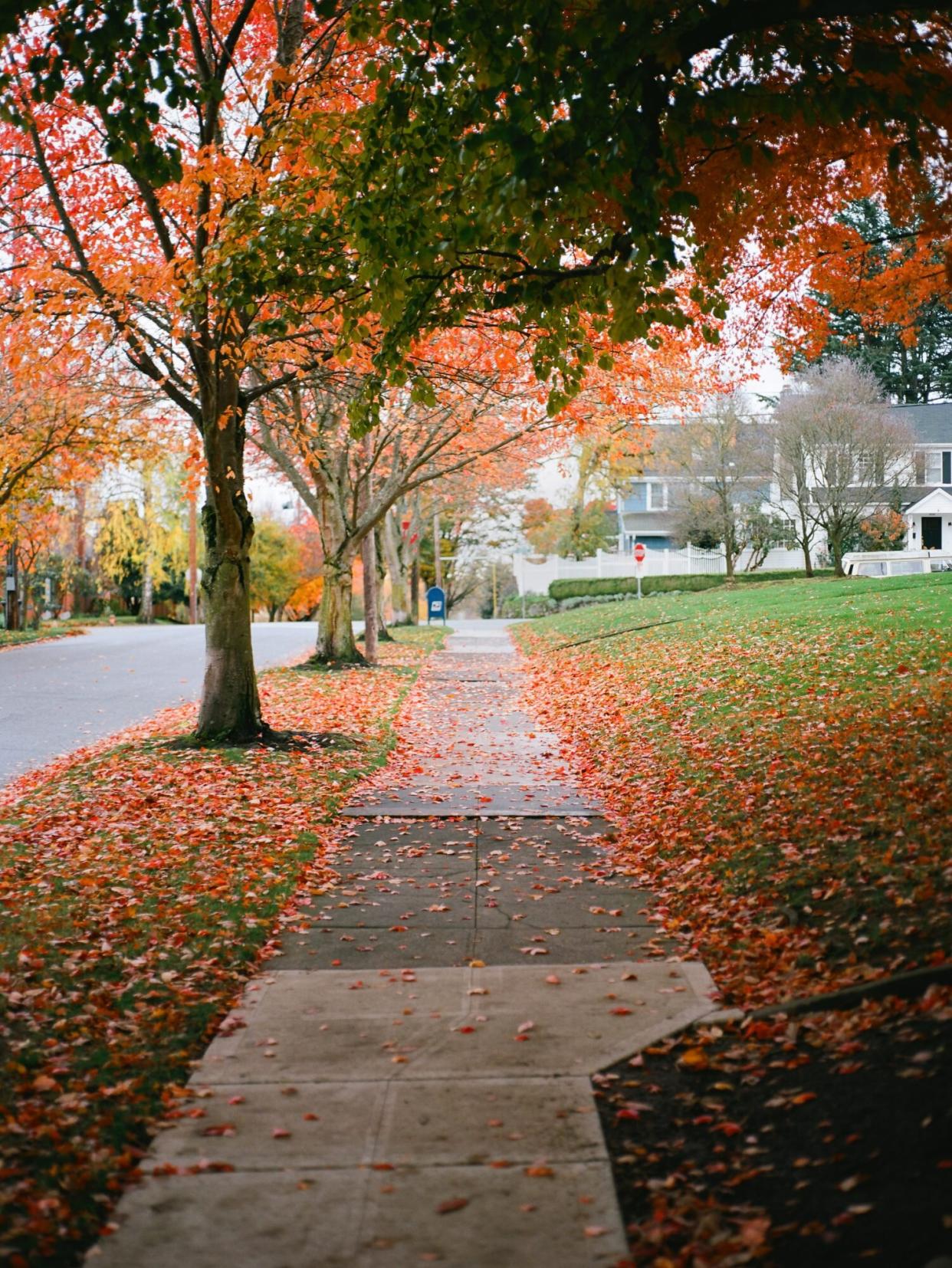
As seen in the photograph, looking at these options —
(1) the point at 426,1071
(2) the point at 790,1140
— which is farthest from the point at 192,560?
(2) the point at 790,1140

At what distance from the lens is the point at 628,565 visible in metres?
44.1

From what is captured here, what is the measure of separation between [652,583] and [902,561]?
9179mm

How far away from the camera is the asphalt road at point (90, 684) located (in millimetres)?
14695

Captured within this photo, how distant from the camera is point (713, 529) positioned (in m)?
37.2

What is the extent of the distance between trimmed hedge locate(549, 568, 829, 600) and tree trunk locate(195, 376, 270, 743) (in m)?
25.3

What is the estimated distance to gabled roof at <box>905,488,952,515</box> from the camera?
42.2 m

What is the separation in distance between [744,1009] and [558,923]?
5.85 ft

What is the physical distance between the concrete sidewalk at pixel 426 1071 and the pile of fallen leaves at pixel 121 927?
7.4 inches

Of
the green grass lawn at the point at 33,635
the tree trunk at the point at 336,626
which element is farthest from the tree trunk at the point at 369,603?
the green grass lawn at the point at 33,635

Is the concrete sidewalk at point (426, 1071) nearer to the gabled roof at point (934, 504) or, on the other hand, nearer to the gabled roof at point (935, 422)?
the gabled roof at point (934, 504)

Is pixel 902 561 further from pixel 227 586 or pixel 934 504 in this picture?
pixel 227 586

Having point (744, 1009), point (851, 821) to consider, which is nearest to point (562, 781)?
point (851, 821)

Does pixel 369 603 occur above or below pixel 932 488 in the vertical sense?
below

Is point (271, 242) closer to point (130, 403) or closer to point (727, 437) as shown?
point (130, 403)
